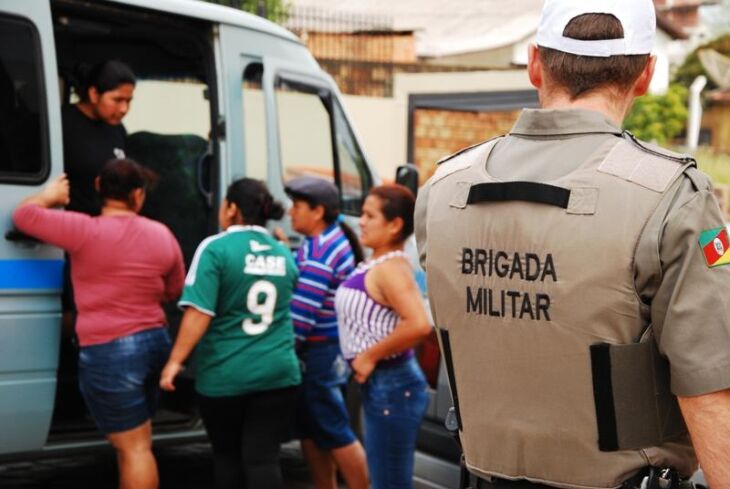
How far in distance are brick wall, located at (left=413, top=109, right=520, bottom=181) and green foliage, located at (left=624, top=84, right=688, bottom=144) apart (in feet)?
50.4

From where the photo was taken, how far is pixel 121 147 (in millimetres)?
6098

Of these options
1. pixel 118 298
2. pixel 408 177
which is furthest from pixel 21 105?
pixel 408 177

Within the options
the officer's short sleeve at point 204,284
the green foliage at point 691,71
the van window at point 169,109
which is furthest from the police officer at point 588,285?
the green foliage at point 691,71

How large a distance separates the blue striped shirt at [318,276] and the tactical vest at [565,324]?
120 inches

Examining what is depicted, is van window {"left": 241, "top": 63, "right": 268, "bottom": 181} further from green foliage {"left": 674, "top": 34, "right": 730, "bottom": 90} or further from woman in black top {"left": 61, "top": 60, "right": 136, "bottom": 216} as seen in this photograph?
green foliage {"left": 674, "top": 34, "right": 730, "bottom": 90}

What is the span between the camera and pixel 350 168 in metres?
6.95

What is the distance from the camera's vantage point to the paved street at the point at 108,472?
6293mm

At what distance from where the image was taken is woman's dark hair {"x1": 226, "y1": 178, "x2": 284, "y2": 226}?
5.00 metres

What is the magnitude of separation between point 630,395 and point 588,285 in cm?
22

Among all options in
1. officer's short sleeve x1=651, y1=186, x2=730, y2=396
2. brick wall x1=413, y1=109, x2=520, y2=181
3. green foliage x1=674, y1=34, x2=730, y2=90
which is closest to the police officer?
officer's short sleeve x1=651, y1=186, x2=730, y2=396

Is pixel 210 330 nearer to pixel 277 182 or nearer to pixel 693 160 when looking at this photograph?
pixel 277 182

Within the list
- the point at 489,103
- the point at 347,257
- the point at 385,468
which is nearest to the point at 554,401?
the point at 385,468

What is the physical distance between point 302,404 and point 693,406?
140 inches

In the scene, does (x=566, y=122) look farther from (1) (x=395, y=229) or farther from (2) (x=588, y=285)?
(1) (x=395, y=229)
